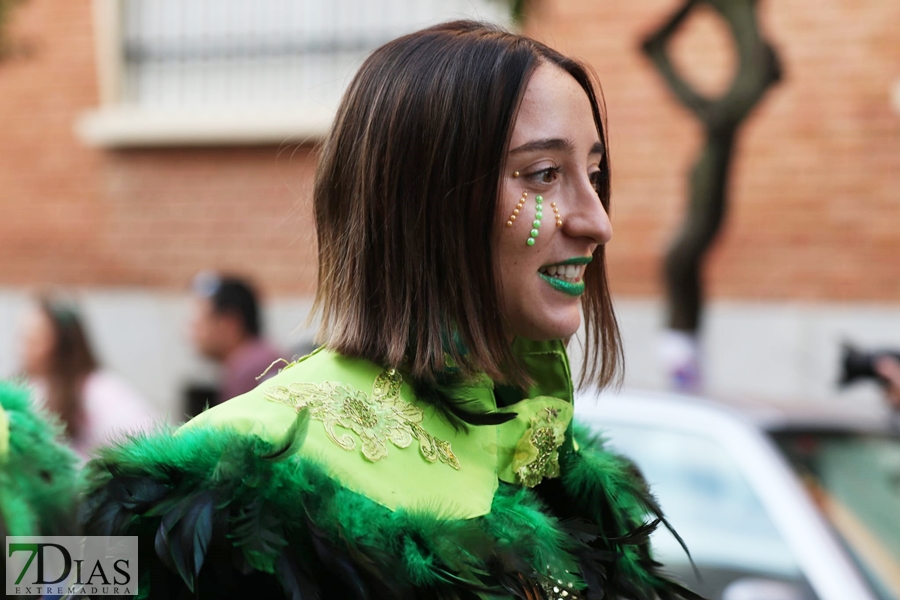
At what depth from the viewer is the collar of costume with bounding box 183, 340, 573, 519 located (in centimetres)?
147

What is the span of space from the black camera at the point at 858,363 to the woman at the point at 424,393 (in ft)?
10.4

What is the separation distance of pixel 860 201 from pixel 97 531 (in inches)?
242

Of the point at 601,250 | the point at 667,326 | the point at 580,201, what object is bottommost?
the point at 667,326

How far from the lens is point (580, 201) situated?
1.68 metres

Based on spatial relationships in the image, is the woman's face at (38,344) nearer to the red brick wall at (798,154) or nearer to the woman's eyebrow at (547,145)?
the red brick wall at (798,154)

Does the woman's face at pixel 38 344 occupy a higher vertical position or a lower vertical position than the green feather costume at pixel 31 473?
lower

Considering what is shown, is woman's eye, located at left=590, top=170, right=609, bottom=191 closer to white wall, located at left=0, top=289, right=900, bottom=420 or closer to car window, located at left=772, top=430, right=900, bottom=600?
car window, located at left=772, top=430, right=900, bottom=600

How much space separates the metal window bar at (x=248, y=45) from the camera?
8.23 meters

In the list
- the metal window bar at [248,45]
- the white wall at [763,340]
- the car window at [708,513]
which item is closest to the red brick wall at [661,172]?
the white wall at [763,340]

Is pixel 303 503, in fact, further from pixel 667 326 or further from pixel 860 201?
pixel 860 201

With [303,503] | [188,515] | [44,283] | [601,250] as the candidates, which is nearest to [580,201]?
[601,250]

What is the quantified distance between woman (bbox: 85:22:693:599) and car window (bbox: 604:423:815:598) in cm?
155

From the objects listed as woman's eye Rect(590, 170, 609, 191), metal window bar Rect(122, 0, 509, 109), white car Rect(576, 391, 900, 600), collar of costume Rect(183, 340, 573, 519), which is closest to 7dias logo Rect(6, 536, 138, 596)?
collar of costume Rect(183, 340, 573, 519)

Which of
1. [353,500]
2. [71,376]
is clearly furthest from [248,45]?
[353,500]
